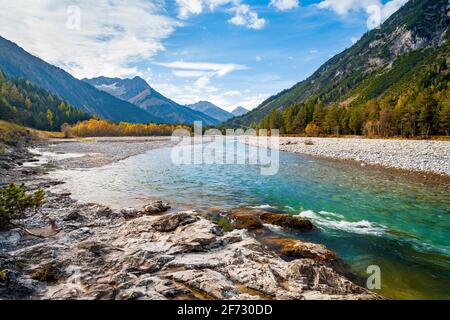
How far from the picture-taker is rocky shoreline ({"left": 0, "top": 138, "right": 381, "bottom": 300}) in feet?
27.7

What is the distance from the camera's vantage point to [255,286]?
351 inches

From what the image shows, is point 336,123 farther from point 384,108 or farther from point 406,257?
point 406,257

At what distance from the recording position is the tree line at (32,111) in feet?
409

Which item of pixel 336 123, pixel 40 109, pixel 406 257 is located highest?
pixel 40 109

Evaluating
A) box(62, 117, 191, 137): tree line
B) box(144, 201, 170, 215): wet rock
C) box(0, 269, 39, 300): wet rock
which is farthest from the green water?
box(62, 117, 191, 137): tree line

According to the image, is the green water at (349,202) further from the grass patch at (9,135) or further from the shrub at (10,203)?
the grass patch at (9,135)

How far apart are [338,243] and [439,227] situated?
789cm

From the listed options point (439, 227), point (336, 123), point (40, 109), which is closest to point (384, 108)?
point (336, 123)

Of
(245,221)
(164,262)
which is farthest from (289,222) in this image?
(164,262)

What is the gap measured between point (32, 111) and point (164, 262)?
195 meters

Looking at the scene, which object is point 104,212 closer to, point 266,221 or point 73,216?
point 73,216

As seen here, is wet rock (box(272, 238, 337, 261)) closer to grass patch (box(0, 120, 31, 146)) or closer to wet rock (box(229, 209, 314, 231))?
wet rock (box(229, 209, 314, 231))

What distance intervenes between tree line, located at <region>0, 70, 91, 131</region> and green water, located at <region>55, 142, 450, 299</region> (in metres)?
122
